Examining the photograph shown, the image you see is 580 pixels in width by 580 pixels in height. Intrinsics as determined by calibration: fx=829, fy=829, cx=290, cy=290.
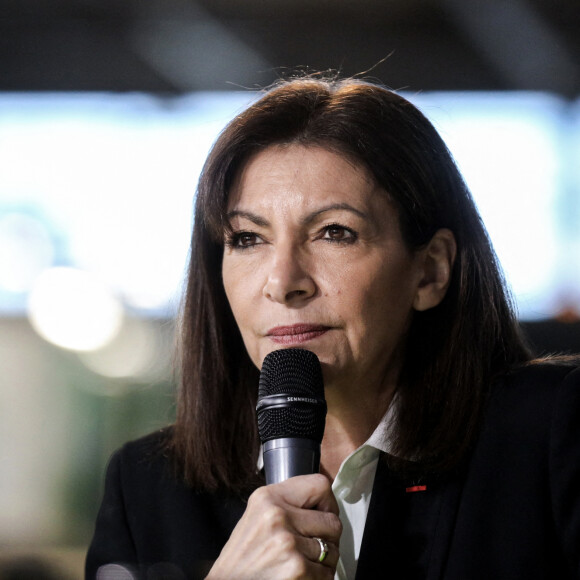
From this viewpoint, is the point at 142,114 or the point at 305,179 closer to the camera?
the point at 305,179

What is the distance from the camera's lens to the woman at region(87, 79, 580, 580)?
4.86 ft

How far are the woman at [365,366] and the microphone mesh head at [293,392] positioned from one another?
0.12 meters

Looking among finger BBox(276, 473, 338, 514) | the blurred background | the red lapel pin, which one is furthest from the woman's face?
the blurred background

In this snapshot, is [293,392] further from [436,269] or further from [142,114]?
[142,114]

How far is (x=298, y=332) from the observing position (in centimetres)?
149

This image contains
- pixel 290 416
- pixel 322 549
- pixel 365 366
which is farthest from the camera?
pixel 365 366

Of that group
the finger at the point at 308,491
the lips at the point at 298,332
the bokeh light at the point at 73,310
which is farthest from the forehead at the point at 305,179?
the bokeh light at the point at 73,310

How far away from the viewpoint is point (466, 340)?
1.70 meters

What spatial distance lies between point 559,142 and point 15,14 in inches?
116

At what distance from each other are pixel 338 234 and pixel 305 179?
122mm

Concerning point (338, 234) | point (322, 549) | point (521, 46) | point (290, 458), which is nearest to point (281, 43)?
point (521, 46)

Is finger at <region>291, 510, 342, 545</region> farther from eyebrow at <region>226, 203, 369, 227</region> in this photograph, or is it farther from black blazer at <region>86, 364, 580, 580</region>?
eyebrow at <region>226, 203, 369, 227</region>

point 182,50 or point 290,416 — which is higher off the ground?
point 182,50

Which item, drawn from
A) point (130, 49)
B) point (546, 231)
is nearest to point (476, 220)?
point (546, 231)
